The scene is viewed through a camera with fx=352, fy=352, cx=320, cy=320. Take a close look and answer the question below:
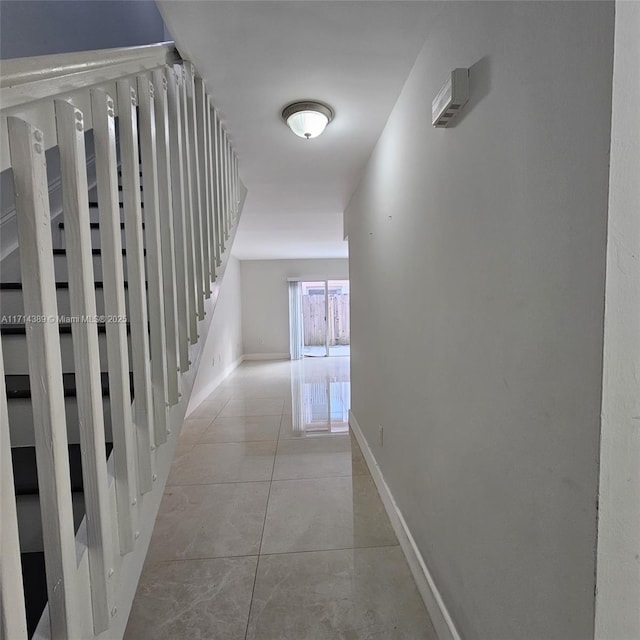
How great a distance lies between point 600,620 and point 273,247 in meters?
6.36

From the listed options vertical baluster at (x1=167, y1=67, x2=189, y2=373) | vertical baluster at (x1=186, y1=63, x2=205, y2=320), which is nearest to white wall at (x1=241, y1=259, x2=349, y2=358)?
vertical baluster at (x1=186, y1=63, x2=205, y2=320)

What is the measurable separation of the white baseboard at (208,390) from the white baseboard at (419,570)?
1.93m

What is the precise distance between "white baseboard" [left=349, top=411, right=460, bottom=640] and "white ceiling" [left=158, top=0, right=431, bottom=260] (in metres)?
1.85

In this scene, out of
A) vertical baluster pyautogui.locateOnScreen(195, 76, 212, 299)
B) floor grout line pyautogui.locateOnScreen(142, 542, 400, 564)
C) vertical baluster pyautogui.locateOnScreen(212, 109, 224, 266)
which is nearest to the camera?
vertical baluster pyautogui.locateOnScreen(195, 76, 212, 299)

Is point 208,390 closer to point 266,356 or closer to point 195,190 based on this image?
point 266,356

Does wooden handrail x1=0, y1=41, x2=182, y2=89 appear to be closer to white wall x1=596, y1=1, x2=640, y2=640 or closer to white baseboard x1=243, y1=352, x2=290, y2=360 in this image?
white wall x1=596, y1=1, x2=640, y2=640

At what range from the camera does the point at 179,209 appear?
4.49 ft

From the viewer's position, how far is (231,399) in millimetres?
4809

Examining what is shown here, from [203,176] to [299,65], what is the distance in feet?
2.13

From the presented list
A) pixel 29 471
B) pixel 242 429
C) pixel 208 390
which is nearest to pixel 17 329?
pixel 29 471

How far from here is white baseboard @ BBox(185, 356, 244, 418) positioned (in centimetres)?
423

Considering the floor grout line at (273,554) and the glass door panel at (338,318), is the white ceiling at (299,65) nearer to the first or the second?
the floor grout line at (273,554)

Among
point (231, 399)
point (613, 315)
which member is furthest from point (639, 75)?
point (231, 399)

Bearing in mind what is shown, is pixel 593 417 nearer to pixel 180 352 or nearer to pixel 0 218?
pixel 180 352
